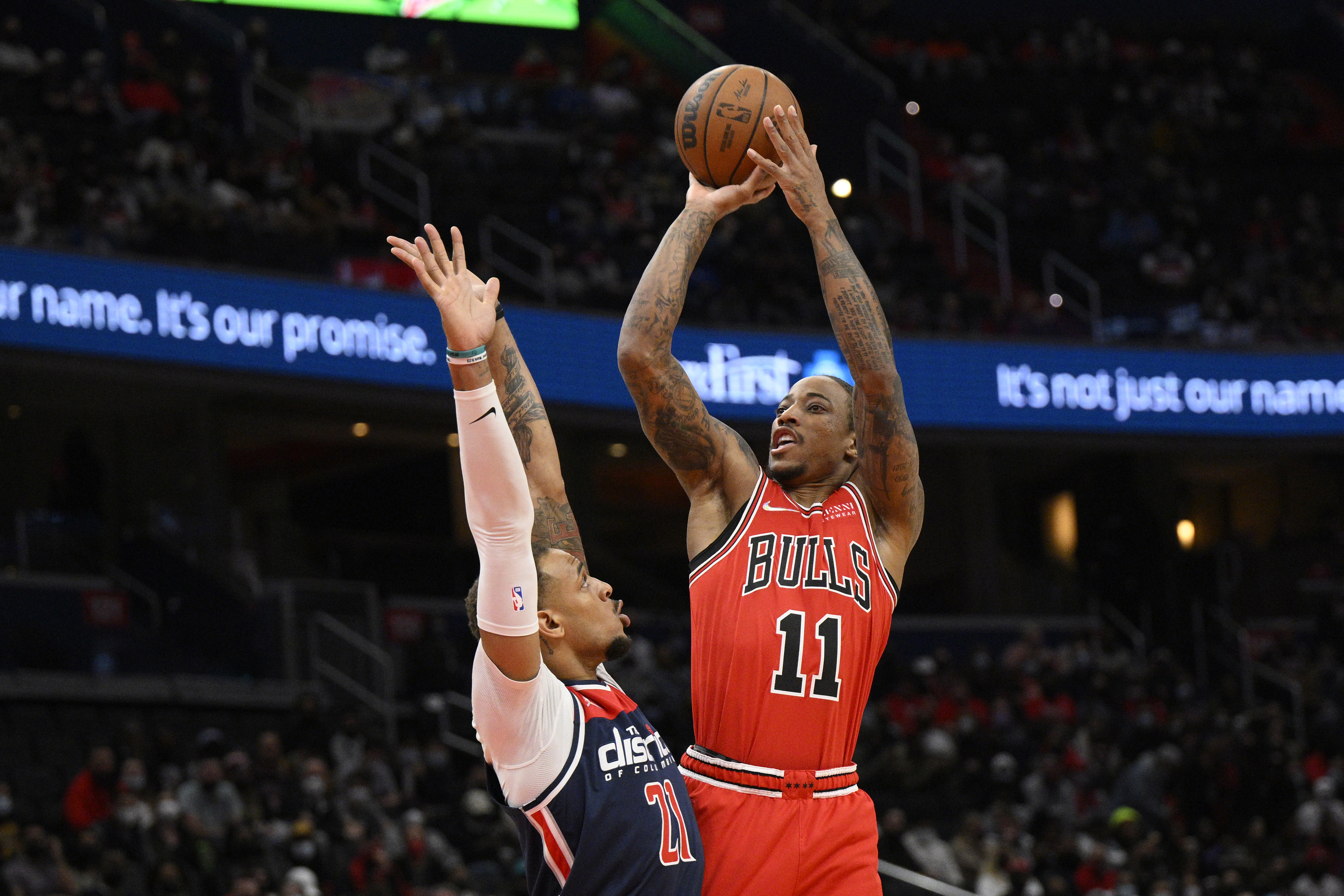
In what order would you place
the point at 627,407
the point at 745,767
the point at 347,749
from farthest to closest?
the point at 627,407 → the point at 347,749 → the point at 745,767

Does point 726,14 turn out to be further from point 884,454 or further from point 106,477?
point 884,454

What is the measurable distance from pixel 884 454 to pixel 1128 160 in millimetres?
20464

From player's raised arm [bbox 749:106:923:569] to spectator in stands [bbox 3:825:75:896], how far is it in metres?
7.60

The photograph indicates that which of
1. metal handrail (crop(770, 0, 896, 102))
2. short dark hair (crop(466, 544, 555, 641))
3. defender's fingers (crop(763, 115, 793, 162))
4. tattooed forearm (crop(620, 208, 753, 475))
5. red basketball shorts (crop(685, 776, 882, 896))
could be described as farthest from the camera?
metal handrail (crop(770, 0, 896, 102))

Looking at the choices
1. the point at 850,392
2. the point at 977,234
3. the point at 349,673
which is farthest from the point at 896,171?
the point at 850,392

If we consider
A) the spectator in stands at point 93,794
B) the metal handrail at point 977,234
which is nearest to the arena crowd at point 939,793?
the spectator in stands at point 93,794

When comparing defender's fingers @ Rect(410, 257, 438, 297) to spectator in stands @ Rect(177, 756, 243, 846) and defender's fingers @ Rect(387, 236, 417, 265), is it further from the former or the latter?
spectator in stands @ Rect(177, 756, 243, 846)

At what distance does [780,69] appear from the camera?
24.6m

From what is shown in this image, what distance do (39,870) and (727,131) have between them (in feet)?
25.9

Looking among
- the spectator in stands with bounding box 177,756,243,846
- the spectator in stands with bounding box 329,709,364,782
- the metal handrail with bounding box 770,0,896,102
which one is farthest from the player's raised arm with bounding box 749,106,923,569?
the metal handrail with bounding box 770,0,896,102

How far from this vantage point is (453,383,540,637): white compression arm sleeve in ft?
12.2

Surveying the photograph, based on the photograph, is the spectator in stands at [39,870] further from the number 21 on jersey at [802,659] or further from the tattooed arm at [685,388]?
the number 21 on jersey at [802,659]

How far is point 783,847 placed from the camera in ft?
14.8

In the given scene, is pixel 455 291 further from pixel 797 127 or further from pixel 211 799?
pixel 211 799
